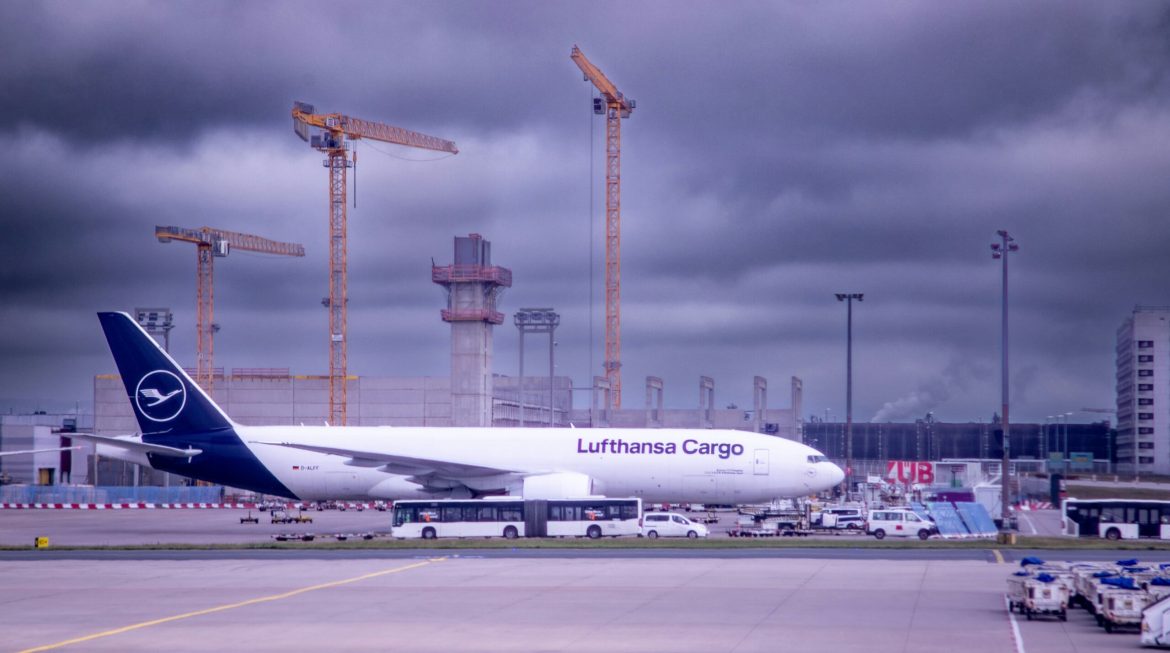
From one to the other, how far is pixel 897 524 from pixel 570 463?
53.8 ft

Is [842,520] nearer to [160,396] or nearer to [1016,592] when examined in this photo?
[1016,592]

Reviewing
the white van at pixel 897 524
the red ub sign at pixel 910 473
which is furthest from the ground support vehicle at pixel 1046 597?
the red ub sign at pixel 910 473

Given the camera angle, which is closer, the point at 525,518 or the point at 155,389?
the point at 525,518

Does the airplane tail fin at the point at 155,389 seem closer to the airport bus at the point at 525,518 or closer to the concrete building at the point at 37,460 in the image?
the airport bus at the point at 525,518

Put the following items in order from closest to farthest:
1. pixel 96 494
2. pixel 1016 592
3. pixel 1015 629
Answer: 1. pixel 1015 629
2. pixel 1016 592
3. pixel 96 494

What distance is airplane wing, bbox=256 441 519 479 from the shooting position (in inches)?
2317

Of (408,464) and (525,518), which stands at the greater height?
(408,464)

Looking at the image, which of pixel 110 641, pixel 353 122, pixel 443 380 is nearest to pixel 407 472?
pixel 110 641

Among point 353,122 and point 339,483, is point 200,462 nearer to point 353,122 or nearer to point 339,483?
point 339,483

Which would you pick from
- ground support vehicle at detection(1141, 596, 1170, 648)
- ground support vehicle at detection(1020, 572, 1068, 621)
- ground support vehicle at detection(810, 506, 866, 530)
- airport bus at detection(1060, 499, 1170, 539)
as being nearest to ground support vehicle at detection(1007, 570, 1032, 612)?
ground support vehicle at detection(1020, 572, 1068, 621)

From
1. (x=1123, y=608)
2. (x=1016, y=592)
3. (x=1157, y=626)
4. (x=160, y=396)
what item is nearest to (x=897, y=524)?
(x=1016, y=592)

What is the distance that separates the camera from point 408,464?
59.2 meters

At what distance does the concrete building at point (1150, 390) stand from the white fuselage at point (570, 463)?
340 ft

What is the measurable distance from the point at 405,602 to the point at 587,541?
19.6 meters
